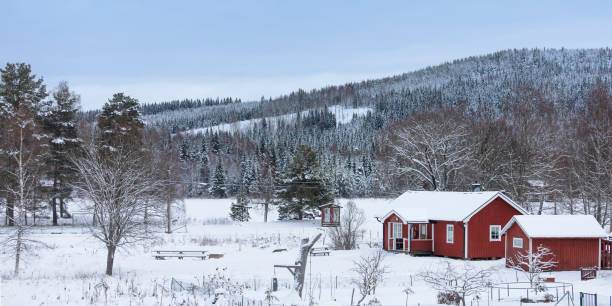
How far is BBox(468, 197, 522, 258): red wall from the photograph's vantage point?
33688mm

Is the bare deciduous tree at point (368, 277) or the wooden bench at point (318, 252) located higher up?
the bare deciduous tree at point (368, 277)

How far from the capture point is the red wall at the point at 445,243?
33.9m

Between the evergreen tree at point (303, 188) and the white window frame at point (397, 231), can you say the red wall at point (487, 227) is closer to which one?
the white window frame at point (397, 231)

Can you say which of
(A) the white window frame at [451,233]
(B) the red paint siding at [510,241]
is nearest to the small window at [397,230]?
(A) the white window frame at [451,233]

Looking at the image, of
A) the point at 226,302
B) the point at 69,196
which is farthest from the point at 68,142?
the point at 226,302

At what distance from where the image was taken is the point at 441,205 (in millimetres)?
36781

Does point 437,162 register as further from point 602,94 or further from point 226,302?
point 226,302

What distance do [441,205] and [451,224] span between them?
7.36 feet

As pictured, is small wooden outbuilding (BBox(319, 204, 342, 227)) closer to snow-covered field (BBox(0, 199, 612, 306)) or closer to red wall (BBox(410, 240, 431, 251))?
snow-covered field (BBox(0, 199, 612, 306))

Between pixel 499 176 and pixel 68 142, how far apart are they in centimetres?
3696

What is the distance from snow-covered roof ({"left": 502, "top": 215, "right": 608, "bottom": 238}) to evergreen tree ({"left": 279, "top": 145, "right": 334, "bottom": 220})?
25.9m

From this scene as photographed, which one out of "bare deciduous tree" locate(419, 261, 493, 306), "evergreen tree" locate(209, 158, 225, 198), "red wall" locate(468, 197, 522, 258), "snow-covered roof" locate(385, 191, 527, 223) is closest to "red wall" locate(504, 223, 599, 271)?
"red wall" locate(468, 197, 522, 258)

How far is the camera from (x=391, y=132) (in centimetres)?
5641

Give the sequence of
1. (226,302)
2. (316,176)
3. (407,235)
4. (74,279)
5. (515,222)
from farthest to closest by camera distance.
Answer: (316,176) → (407,235) → (515,222) → (74,279) → (226,302)
